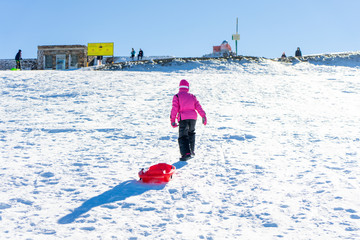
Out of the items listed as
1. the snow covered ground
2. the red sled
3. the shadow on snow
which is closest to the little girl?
the snow covered ground

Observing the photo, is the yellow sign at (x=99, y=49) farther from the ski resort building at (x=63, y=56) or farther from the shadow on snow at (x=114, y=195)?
the shadow on snow at (x=114, y=195)

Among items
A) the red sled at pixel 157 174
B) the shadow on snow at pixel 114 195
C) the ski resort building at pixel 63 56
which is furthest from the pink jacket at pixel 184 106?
the ski resort building at pixel 63 56

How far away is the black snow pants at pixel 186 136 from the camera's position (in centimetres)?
647

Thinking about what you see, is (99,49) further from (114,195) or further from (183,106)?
(114,195)

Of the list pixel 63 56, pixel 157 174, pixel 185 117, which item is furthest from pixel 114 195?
pixel 63 56

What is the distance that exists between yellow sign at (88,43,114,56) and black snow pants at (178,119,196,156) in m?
33.3

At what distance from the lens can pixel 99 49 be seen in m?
37.9

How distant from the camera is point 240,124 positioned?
9.35m

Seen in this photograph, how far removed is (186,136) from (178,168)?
820mm

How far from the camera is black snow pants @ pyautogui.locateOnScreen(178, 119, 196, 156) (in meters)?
6.47

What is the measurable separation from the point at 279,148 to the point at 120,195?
3831 millimetres

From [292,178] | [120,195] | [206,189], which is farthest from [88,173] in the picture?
[292,178]

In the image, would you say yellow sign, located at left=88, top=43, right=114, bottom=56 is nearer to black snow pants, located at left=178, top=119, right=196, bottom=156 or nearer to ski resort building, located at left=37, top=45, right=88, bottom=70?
ski resort building, located at left=37, top=45, right=88, bottom=70

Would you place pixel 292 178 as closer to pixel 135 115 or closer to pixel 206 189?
pixel 206 189
